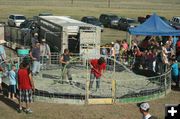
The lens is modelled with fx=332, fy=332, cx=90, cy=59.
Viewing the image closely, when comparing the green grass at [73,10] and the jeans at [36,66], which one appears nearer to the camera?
the jeans at [36,66]

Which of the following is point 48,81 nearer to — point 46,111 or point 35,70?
point 35,70

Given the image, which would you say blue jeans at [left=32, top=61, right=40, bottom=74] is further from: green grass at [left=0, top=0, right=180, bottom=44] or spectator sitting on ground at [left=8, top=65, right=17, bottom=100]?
green grass at [left=0, top=0, right=180, bottom=44]

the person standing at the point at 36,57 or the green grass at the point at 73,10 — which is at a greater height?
the green grass at the point at 73,10

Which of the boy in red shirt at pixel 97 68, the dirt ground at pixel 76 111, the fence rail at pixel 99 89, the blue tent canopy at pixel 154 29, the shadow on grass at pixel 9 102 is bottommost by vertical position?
the dirt ground at pixel 76 111

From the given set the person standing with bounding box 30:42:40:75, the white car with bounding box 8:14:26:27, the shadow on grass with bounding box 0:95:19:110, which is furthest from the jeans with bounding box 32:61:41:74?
the white car with bounding box 8:14:26:27

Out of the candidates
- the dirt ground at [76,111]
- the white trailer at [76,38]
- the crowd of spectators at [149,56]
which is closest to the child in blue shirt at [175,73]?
the crowd of spectators at [149,56]

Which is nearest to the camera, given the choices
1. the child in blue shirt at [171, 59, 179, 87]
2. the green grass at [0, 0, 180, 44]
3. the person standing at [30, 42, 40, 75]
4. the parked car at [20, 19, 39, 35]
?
the child in blue shirt at [171, 59, 179, 87]

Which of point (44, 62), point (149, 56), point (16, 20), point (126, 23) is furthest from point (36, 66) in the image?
point (16, 20)

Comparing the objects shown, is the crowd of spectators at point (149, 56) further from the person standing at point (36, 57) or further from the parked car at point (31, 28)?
the parked car at point (31, 28)

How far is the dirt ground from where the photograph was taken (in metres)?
Answer: 10.4

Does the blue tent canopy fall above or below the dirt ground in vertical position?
above

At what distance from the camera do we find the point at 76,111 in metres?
10.8

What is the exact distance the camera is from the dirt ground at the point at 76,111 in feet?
34.2

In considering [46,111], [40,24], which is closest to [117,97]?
[46,111]
